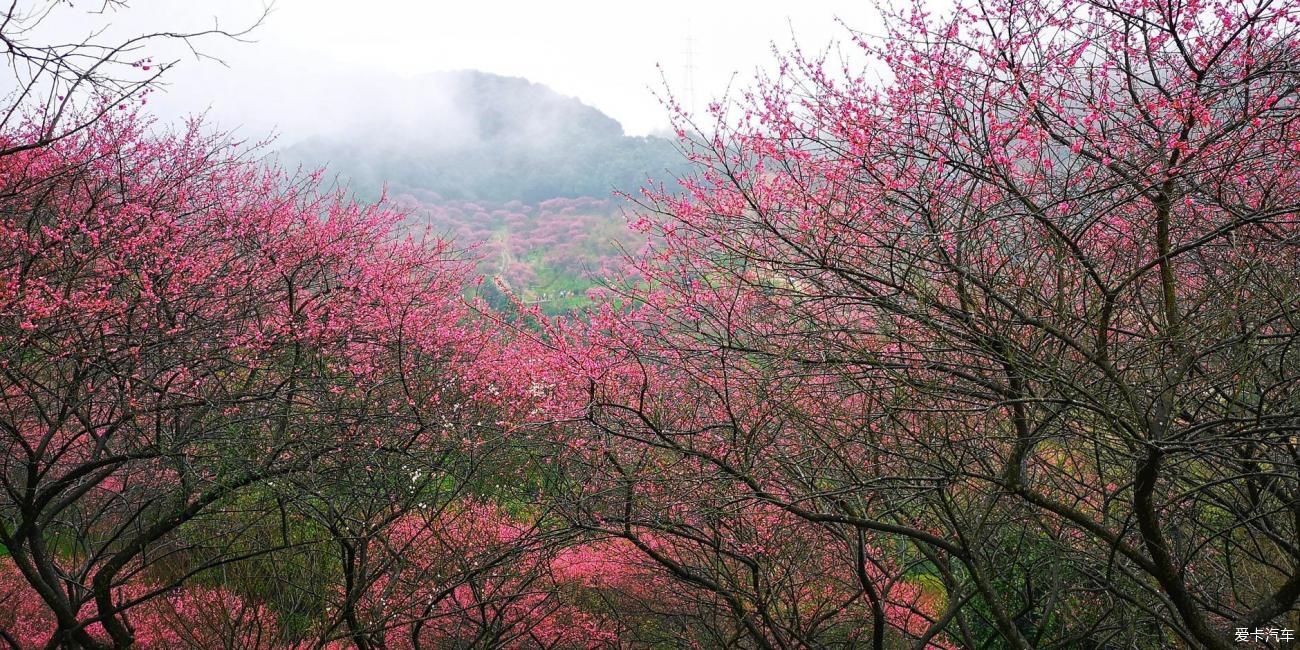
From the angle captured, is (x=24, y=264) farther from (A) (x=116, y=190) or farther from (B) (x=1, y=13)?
(B) (x=1, y=13)

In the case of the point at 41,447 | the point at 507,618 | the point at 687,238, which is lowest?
the point at 507,618

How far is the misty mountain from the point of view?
43688mm

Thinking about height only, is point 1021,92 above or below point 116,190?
above

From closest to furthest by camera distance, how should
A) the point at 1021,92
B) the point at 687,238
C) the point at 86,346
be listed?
the point at 1021,92 → the point at 86,346 → the point at 687,238

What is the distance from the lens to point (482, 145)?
50156 mm

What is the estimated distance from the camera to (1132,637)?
462 cm

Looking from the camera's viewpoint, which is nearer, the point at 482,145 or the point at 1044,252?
the point at 1044,252

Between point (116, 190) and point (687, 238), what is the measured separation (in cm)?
533

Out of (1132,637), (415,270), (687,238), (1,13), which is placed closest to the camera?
(1,13)

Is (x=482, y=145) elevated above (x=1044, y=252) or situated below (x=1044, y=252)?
above

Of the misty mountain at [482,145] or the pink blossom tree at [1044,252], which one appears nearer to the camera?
the pink blossom tree at [1044,252]

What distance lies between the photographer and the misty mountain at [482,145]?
143ft

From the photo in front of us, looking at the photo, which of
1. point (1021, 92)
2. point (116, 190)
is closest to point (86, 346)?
point (116, 190)

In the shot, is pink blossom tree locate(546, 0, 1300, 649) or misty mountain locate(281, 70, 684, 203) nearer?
pink blossom tree locate(546, 0, 1300, 649)
